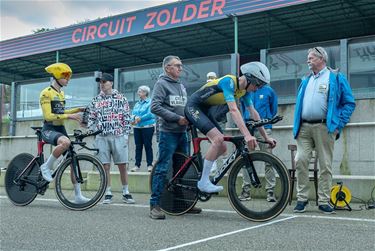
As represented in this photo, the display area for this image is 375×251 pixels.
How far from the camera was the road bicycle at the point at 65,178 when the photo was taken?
621cm

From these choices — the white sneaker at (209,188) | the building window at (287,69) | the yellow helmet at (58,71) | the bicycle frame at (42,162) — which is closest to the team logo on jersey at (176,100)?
the white sneaker at (209,188)

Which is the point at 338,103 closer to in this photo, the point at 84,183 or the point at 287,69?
the point at 84,183

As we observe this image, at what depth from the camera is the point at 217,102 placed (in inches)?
213

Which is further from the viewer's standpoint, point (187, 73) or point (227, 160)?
point (187, 73)

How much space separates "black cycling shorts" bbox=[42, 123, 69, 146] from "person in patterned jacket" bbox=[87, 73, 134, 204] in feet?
1.91

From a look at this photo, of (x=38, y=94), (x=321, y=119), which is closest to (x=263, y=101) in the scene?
(x=321, y=119)

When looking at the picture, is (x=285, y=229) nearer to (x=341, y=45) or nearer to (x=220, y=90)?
(x=220, y=90)

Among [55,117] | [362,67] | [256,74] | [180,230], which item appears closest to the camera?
[180,230]

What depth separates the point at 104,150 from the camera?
23.4 ft

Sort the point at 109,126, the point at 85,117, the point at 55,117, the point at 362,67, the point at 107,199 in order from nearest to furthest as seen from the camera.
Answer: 1. the point at 55,117
2. the point at 85,117
3. the point at 107,199
4. the point at 109,126
5. the point at 362,67

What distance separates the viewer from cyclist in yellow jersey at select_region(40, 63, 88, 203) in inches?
251

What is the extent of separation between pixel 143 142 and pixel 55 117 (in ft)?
10.1

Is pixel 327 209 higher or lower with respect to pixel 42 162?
lower

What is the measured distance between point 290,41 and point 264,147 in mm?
17007
